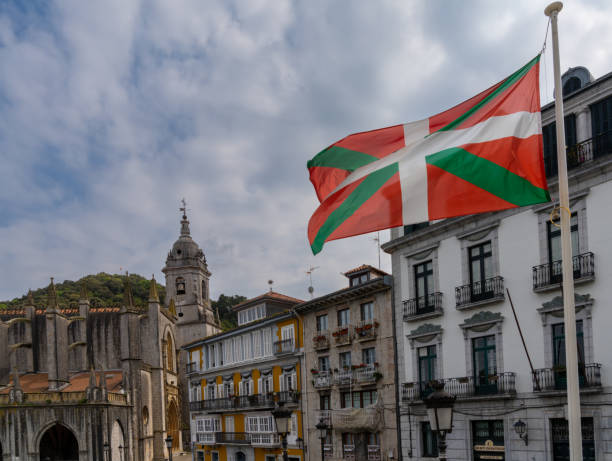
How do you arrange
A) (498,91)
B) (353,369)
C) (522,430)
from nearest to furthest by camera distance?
(498,91)
(522,430)
(353,369)

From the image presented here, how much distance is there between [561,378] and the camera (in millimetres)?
22484

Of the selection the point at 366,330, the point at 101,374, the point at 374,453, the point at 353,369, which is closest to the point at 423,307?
the point at 366,330

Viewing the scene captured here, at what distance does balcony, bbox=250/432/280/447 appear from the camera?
39094 millimetres

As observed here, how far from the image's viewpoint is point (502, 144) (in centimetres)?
1059

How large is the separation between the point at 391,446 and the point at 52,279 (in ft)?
161

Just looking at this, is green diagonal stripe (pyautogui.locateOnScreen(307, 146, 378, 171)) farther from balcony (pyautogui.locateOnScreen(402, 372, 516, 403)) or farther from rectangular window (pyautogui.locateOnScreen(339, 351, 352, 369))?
rectangular window (pyautogui.locateOnScreen(339, 351, 352, 369))

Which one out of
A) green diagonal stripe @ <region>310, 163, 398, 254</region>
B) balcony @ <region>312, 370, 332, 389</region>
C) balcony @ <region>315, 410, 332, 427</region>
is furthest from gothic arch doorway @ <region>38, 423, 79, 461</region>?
green diagonal stripe @ <region>310, 163, 398, 254</region>

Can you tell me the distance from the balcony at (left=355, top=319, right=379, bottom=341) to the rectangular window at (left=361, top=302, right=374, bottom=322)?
31cm

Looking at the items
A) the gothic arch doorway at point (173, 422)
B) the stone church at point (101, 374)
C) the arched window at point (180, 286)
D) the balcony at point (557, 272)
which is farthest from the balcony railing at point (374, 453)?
the arched window at point (180, 286)

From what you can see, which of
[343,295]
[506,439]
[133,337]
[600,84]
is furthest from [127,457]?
[600,84]

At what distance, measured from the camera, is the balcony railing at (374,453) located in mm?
31531

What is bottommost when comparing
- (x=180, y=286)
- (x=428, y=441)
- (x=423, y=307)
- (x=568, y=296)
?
(x=428, y=441)

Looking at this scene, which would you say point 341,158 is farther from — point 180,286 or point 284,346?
point 180,286

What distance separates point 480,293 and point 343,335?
1037 cm
